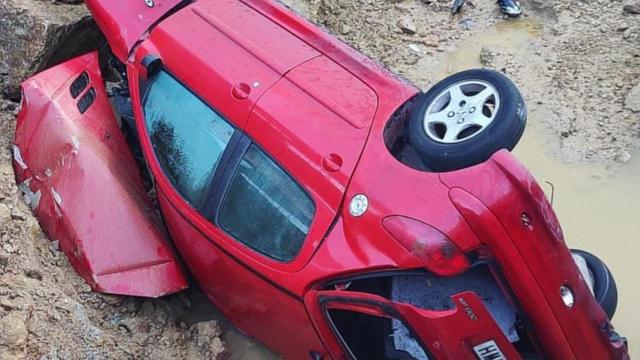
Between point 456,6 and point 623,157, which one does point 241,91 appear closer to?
point 623,157

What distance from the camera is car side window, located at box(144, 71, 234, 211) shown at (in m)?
4.18

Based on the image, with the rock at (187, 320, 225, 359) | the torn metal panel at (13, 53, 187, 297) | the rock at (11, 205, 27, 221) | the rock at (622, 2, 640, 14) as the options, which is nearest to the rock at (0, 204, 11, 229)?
the rock at (11, 205, 27, 221)

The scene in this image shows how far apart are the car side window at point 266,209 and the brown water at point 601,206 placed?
8.02ft

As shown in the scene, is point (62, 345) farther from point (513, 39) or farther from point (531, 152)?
point (513, 39)

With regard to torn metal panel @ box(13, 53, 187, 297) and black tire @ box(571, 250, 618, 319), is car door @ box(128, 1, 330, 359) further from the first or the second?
black tire @ box(571, 250, 618, 319)

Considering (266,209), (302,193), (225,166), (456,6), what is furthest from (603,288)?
(456,6)

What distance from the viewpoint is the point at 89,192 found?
14.9ft

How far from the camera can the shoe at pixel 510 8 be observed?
273 inches

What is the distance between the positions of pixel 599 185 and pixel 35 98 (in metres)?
3.83

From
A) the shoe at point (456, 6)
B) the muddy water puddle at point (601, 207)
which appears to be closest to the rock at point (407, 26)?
the shoe at point (456, 6)

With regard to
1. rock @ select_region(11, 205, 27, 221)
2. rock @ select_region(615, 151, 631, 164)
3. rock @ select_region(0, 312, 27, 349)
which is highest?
rock @ select_region(11, 205, 27, 221)

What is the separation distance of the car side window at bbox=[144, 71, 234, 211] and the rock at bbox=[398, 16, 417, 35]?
3021mm

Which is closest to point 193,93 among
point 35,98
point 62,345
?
point 35,98

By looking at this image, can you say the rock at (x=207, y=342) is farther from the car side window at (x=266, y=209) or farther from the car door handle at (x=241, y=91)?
the car door handle at (x=241, y=91)
